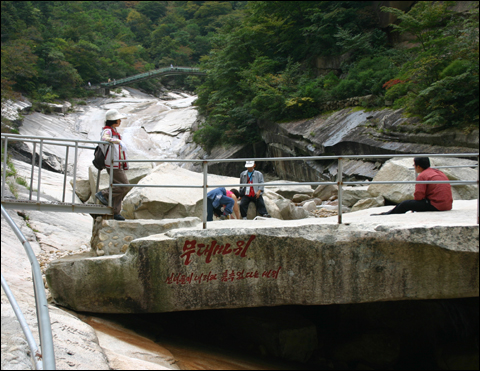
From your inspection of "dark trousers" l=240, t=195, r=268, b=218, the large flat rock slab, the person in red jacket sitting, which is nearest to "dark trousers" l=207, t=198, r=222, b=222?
"dark trousers" l=240, t=195, r=268, b=218

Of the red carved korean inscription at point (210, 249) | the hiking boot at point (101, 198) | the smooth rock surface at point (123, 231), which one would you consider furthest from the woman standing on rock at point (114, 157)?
the red carved korean inscription at point (210, 249)

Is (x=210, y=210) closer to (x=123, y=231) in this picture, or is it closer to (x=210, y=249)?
(x=123, y=231)

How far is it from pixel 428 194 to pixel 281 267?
2.51 metres

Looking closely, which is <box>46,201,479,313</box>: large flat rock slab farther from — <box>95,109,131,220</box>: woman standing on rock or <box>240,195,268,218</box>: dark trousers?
<box>240,195,268,218</box>: dark trousers

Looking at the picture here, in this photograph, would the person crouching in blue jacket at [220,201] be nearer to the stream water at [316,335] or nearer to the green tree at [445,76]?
the stream water at [316,335]

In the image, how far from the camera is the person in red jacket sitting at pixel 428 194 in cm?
557

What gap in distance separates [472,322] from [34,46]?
39971 millimetres

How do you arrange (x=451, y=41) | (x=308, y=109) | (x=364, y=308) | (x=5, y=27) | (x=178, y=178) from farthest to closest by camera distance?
(x=5, y=27)
(x=308, y=109)
(x=451, y=41)
(x=178, y=178)
(x=364, y=308)

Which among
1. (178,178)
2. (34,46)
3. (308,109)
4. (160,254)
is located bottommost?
(160,254)

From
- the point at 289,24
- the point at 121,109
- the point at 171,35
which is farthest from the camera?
the point at 171,35

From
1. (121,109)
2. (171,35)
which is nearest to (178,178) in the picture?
(121,109)

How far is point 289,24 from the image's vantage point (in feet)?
80.6

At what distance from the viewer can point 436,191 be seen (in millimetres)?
5621

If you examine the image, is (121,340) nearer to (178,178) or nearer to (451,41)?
(178,178)
